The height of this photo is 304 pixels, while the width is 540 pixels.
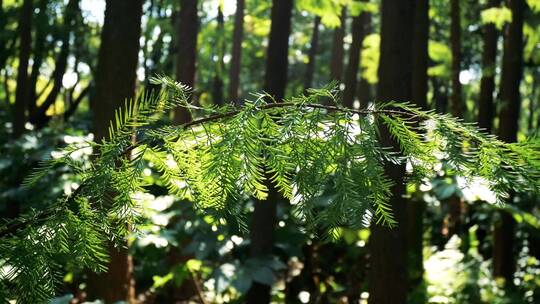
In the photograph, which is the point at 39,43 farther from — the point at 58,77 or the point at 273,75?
the point at 273,75

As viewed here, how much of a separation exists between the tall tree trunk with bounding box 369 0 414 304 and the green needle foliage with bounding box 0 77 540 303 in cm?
271

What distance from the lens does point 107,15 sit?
4797 millimetres

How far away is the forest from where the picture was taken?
5.65 ft

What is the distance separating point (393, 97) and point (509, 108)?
503 cm

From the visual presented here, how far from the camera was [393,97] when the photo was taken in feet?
14.9

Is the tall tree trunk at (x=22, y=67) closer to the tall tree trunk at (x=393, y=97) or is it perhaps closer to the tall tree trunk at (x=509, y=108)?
the tall tree trunk at (x=393, y=97)

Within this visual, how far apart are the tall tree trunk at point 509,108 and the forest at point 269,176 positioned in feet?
0.10

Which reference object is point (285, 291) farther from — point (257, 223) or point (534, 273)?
point (534, 273)

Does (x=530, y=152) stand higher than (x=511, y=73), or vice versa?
(x=511, y=73)

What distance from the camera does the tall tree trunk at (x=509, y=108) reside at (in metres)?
8.66

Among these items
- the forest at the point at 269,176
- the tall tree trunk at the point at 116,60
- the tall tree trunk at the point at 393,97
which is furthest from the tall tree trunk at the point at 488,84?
the tall tree trunk at the point at 116,60

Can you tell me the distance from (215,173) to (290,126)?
29 centimetres

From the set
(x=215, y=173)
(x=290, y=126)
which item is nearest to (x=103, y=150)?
(x=215, y=173)

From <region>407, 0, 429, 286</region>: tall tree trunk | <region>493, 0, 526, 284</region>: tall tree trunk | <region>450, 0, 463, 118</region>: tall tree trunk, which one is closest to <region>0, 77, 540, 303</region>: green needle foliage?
<region>407, 0, 429, 286</region>: tall tree trunk
